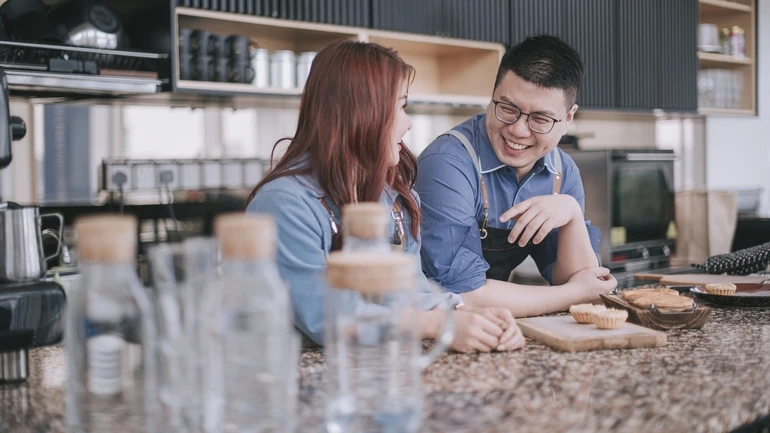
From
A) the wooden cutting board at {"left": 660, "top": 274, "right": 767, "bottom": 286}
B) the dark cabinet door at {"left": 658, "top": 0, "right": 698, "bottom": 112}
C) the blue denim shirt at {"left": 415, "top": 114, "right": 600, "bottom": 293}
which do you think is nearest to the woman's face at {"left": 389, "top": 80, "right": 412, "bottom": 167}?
the blue denim shirt at {"left": 415, "top": 114, "right": 600, "bottom": 293}

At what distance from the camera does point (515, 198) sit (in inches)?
85.4

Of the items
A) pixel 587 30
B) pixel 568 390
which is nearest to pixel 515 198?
pixel 568 390

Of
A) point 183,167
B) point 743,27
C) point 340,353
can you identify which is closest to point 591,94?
point 743,27

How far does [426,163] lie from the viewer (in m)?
2.02

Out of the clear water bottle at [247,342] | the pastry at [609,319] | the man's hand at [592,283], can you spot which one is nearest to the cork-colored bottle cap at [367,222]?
the clear water bottle at [247,342]

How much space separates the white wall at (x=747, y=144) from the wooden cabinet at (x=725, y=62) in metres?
0.07

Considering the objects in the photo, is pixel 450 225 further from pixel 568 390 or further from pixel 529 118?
pixel 568 390

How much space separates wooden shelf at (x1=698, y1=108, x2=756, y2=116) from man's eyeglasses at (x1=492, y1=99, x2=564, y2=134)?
328 cm

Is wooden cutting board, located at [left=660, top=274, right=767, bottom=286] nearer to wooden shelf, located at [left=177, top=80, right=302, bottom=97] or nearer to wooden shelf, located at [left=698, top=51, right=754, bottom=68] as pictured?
wooden shelf, located at [left=177, top=80, right=302, bottom=97]

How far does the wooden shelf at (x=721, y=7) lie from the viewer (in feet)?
16.7

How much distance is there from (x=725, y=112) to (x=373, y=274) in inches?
190

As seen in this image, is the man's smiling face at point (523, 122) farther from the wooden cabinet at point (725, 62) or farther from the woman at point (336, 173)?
the wooden cabinet at point (725, 62)

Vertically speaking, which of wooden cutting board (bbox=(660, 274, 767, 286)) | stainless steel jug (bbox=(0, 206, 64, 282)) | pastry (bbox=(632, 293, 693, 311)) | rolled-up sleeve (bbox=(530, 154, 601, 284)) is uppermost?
stainless steel jug (bbox=(0, 206, 64, 282))

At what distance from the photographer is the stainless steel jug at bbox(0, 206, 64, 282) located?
1.44 m
